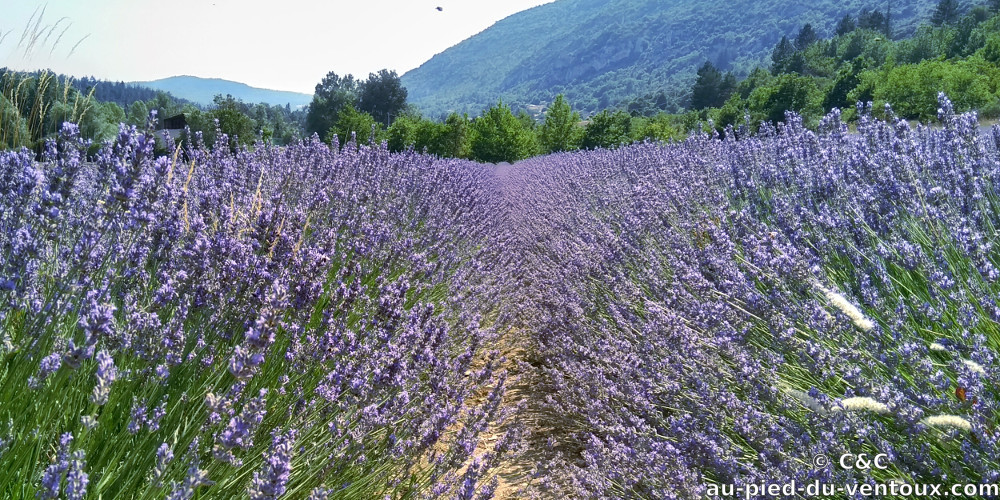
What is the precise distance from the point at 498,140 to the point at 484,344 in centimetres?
2450

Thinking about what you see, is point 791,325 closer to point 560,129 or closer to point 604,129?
point 604,129

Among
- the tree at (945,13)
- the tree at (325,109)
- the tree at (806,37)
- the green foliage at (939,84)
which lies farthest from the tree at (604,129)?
the tree at (806,37)

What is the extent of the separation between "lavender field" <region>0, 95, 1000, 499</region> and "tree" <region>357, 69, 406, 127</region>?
71.7m

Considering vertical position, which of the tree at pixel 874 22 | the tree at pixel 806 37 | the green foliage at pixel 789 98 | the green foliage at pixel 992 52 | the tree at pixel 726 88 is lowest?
the green foliage at pixel 789 98

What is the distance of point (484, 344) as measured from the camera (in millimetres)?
3600

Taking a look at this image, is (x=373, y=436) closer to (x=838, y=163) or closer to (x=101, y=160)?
(x=101, y=160)

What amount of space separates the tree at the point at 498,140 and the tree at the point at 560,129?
2089 mm

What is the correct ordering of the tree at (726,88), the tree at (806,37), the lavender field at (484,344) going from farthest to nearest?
the tree at (806,37) < the tree at (726,88) < the lavender field at (484,344)

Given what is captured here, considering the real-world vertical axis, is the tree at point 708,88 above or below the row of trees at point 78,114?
above

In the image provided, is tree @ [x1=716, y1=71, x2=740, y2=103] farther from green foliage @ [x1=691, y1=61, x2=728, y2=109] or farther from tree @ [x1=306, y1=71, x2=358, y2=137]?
tree @ [x1=306, y1=71, x2=358, y2=137]

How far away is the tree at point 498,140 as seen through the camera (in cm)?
2755

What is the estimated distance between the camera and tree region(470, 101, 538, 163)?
27.5 metres

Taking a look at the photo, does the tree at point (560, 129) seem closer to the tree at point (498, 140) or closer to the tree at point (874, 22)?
the tree at point (498, 140)

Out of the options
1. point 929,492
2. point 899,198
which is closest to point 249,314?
point 929,492
